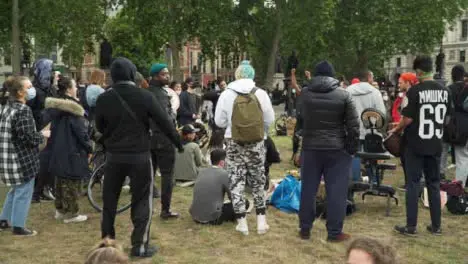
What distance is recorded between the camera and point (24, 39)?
43531 millimetres

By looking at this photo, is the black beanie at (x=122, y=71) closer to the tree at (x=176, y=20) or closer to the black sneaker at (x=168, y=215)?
the black sneaker at (x=168, y=215)

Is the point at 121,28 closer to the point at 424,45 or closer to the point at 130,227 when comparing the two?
the point at 424,45

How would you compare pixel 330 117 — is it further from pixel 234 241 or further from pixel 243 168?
pixel 234 241

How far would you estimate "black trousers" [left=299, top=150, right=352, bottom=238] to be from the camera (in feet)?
20.9

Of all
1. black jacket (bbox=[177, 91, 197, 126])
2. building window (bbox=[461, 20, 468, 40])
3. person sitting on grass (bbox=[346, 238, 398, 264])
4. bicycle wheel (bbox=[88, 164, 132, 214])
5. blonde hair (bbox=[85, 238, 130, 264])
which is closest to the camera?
person sitting on grass (bbox=[346, 238, 398, 264])

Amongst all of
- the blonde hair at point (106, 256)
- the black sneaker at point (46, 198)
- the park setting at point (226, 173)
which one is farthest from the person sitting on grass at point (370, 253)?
the black sneaker at point (46, 198)

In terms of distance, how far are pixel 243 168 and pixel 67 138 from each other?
2191 mm

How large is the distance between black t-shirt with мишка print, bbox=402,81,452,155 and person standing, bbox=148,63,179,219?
9.36 ft

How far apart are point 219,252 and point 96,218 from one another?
2.25 meters

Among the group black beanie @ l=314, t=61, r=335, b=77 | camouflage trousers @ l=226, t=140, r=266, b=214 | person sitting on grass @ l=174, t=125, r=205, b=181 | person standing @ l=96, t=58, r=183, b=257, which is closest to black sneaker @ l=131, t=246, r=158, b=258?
person standing @ l=96, t=58, r=183, b=257

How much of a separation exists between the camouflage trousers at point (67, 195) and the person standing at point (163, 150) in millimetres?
1020

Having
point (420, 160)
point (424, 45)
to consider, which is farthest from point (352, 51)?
point (420, 160)

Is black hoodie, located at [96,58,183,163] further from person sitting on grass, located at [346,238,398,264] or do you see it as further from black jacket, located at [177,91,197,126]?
black jacket, located at [177,91,197,126]

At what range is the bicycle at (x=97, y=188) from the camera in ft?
25.8
